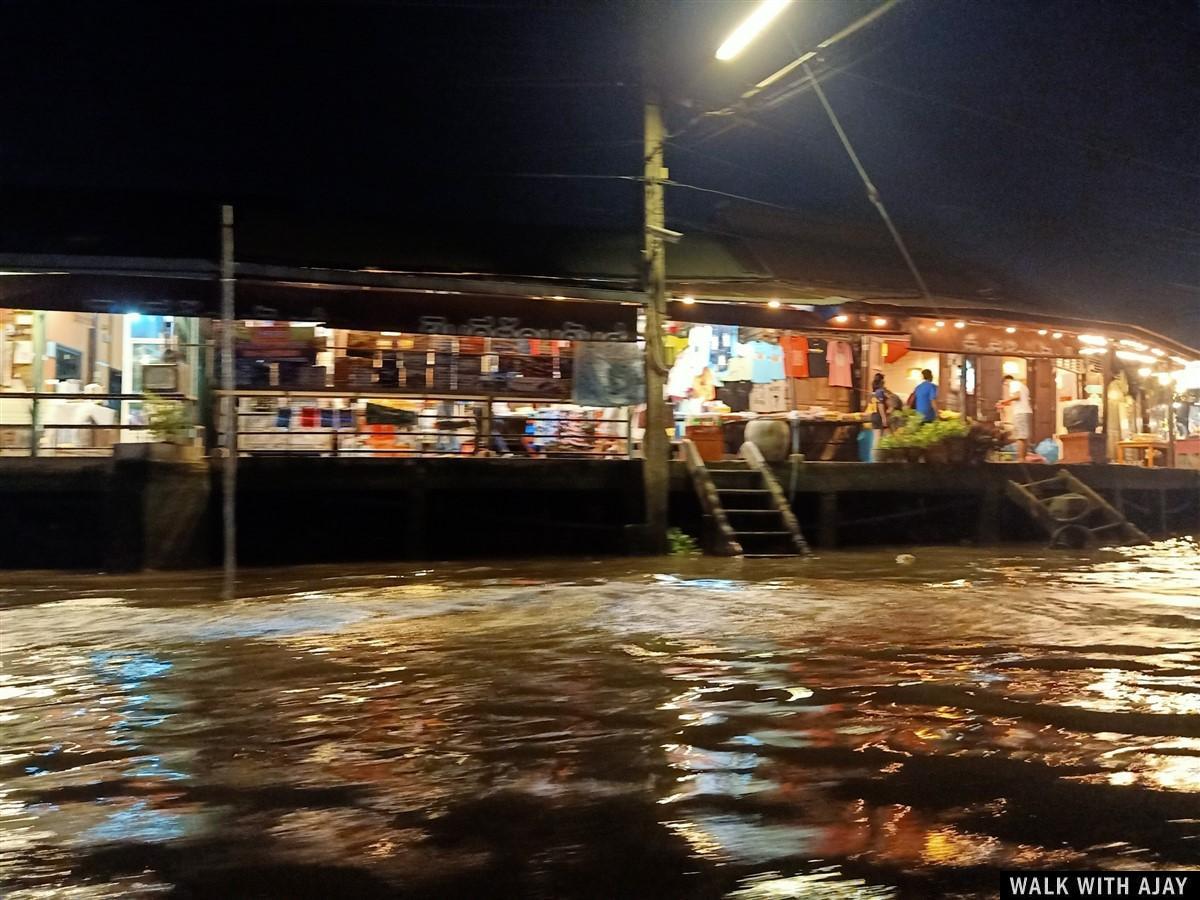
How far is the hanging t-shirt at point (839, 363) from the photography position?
56.0 feet

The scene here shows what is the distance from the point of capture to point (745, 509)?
13.4 meters

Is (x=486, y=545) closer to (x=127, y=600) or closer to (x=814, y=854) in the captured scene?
(x=127, y=600)

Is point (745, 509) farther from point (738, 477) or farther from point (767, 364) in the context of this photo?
point (767, 364)

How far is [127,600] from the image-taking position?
8.66 m

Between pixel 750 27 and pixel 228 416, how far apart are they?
8.25 m

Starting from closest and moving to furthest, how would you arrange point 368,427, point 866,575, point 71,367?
point 866,575, point 368,427, point 71,367

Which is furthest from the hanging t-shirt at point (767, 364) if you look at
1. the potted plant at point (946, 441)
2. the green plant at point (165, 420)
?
the green plant at point (165, 420)

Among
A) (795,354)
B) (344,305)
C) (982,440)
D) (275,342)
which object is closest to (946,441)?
(982,440)

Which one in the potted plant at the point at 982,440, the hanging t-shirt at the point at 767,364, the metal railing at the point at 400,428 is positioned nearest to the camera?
the metal railing at the point at 400,428

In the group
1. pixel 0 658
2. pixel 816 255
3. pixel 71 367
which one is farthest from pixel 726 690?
pixel 71 367

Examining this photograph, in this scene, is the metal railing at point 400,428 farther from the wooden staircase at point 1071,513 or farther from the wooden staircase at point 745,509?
the wooden staircase at point 1071,513

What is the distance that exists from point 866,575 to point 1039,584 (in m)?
1.80

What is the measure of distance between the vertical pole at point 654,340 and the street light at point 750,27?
5.25ft

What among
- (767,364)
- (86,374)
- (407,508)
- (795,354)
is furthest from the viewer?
(767,364)
